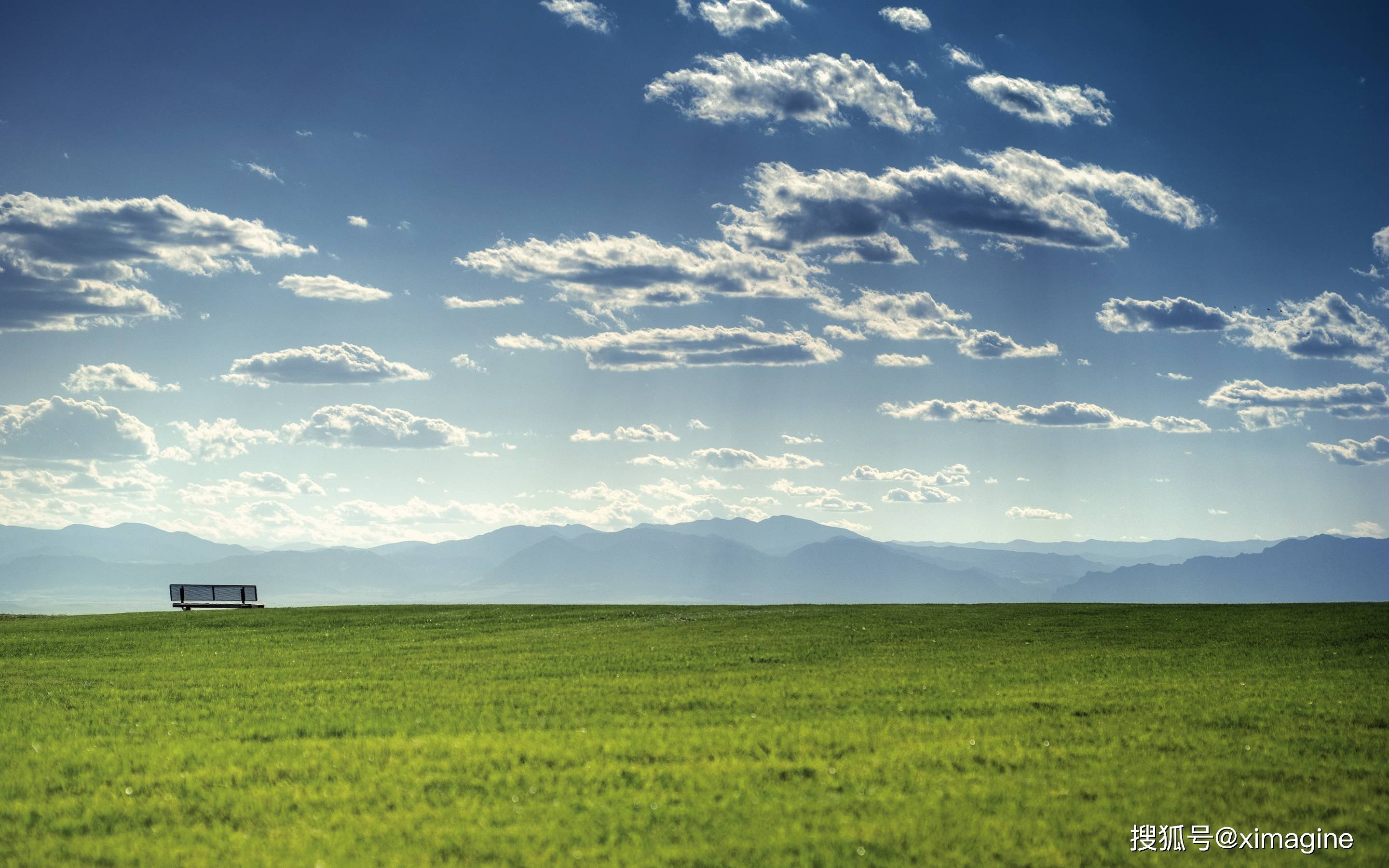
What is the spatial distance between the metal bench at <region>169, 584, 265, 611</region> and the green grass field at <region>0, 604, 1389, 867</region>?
24030 mm

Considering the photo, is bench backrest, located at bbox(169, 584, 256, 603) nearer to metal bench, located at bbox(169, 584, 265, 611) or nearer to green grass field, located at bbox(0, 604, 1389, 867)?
metal bench, located at bbox(169, 584, 265, 611)

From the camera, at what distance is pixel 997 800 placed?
1294 cm

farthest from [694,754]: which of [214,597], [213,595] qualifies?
[214,597]

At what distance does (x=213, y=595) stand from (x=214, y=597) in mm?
625

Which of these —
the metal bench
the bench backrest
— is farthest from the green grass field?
the bench backrest

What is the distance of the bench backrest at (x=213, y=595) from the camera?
177ft

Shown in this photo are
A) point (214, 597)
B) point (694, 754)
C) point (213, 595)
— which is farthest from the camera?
point (214, 597)

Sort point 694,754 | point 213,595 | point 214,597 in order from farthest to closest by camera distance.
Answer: point 214,597 → point 213,595 → point 694,754

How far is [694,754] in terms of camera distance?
50.9 ft

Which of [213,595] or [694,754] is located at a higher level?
[213,595]

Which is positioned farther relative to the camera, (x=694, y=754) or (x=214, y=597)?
(x=214, y=597)

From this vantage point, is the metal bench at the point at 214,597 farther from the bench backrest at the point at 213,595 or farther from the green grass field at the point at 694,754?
the green grass field at the point at 694,754

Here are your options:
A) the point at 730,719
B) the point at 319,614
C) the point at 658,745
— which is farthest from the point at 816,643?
the point at 319,614

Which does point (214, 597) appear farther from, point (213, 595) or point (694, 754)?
point (694, 754)
